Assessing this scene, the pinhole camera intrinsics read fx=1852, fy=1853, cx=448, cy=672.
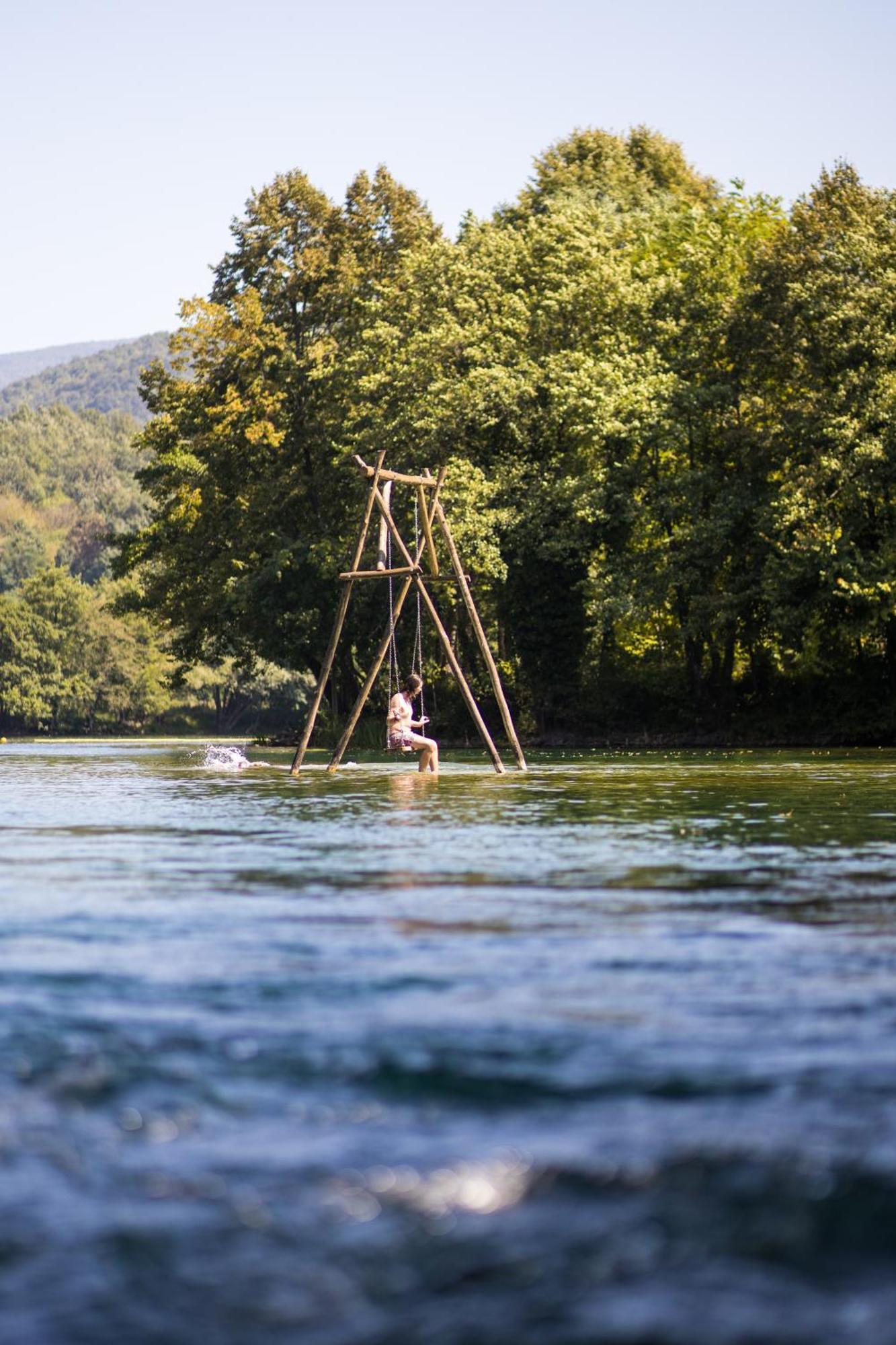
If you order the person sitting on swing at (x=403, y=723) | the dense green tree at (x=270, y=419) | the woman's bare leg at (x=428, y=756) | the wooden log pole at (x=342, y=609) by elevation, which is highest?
the dense green tree at (x=270, y=419)

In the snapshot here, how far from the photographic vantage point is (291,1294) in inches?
168

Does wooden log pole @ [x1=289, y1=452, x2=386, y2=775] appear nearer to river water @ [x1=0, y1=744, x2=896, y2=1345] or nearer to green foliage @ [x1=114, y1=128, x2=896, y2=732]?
river water @ [x1=0, y1=744, x2=896, y2=1345]

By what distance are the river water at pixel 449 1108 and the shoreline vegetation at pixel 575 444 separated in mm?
36799

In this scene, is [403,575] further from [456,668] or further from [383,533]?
[456,668]

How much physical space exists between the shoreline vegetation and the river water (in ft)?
121

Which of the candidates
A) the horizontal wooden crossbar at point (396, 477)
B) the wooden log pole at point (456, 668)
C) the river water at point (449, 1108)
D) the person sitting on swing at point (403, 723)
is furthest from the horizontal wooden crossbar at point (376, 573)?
the river water at point (449, 1108)

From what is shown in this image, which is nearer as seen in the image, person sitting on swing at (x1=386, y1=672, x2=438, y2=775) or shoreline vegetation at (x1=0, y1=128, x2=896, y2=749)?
person sitting on swing at (x1=386, y1=672, x2=438, y2=775)

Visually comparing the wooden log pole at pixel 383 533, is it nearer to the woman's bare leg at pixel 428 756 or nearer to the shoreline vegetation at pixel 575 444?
the woman's bare leg at pixel 428 756

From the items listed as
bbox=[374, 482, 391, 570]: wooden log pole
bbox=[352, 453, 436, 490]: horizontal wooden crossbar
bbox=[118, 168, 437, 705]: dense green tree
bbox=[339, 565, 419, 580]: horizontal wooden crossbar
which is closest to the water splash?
bbox=[339, 565, 419, 580]: horizontal wooden crossbar

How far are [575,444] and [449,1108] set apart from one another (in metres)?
51.7

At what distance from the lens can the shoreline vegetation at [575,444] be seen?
5019 cm

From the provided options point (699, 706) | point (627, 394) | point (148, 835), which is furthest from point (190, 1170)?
point (699, 706)

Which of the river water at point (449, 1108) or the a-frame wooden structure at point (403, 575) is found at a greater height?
the a-frame wooden structure at point (403, 575)

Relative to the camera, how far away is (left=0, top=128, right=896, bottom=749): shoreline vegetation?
1976 inches
